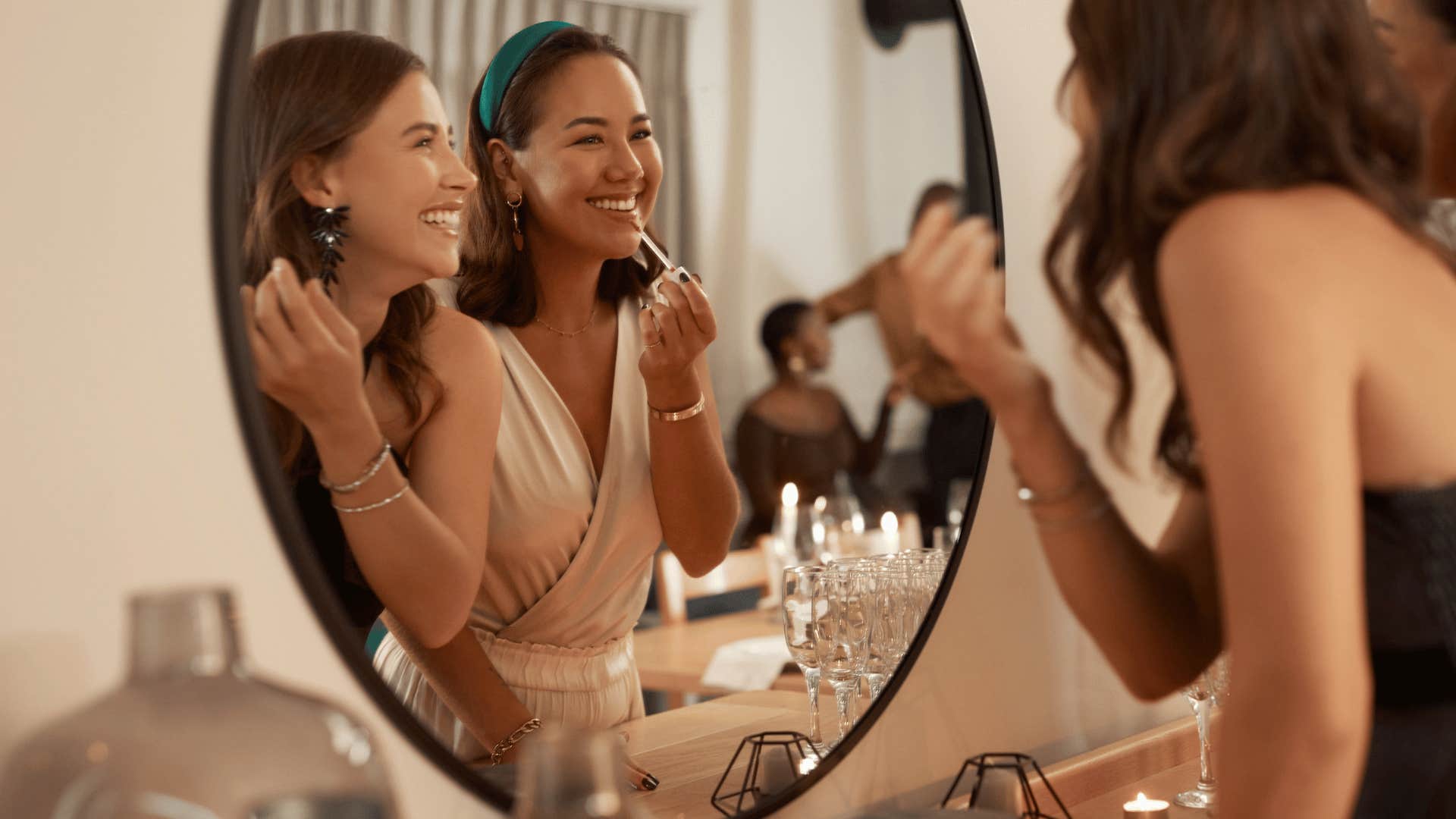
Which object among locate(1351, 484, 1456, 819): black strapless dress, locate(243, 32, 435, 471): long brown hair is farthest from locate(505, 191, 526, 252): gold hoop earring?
locate(1351, 484, 1456, 819): black strapless dress

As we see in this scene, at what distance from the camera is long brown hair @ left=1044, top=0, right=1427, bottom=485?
781 millimetres

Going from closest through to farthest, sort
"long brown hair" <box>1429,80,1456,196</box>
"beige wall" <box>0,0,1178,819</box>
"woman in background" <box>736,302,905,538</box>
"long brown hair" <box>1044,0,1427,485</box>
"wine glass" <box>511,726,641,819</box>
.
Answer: "wine glass" <box>511,726,641,819</box>
"beige wall" <box>0,0,1178,819</box>
"long brown hair" <box>1044,0,1427,485</box>
"woman in background" <box>736,302,905,538</box>
"long brown hair" <box>1429,80,1456,196</box>

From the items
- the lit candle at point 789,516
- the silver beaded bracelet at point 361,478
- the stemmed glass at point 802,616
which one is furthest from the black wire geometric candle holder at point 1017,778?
the silver beaded bracelet at point 361,478

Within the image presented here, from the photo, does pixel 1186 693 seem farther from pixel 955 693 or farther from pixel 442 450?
pixel 442 450

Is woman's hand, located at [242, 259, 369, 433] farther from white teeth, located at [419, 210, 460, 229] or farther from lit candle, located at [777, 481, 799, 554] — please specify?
lit candle, located at [777, 481, 799, 554]

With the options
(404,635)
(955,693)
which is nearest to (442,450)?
(404,635)

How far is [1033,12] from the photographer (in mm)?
1343

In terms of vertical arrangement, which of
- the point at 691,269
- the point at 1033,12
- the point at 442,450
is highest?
the point at 1033,12

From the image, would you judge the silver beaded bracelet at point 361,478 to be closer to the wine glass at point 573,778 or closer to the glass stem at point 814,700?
the wine glass at point 573,778

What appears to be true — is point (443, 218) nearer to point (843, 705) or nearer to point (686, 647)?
point (686, 647)

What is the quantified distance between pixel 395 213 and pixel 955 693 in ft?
2.44

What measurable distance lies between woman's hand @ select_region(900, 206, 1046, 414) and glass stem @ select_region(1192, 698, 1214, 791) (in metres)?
0.59

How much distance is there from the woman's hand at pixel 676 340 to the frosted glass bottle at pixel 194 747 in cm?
39

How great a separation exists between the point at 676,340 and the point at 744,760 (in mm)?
341
